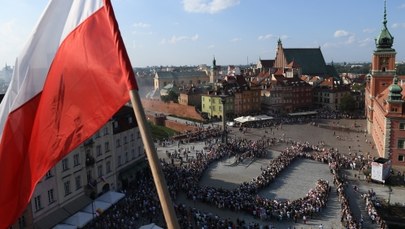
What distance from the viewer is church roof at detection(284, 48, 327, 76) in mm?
112750

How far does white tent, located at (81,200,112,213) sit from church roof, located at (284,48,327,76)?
94.1 metres

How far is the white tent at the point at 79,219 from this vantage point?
22969mm

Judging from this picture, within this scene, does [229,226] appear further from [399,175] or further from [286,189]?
[399,175]

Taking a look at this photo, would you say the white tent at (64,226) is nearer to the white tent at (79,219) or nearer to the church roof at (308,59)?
the white tent at (79,219)

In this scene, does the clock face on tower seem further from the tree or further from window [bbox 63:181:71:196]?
window [bbox 63:181:71:196]

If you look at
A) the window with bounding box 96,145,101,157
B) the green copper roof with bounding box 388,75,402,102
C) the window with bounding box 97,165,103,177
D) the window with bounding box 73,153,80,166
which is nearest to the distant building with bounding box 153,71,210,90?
the green copper roof with bounding box 388,75,402,102

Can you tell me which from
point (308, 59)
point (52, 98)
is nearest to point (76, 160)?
point (52, 98)

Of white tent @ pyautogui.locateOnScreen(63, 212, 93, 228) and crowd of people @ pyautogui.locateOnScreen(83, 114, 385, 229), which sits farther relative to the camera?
crowd of people @ pyautogui.locateOnScreen(83, 114, 385, 229)

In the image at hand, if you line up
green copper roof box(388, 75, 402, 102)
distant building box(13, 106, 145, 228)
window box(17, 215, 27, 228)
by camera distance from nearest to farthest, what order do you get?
1. window box(17, 215, 27, 228)
2. distant building box(13, 106, 145, 228)
3. green copper roof box(388, 75, 402, 102)

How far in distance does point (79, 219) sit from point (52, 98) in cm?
1950

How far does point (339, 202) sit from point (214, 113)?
158 feet

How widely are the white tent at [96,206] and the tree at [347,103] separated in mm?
63497

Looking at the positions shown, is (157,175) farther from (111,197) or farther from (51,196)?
(111,197)

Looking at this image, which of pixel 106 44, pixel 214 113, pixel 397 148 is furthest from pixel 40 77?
pixel 214 113
